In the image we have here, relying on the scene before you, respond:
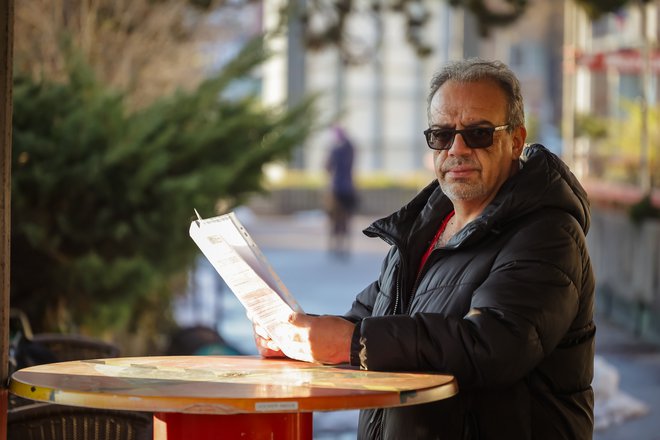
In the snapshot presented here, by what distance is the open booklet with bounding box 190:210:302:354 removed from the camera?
10.5ft

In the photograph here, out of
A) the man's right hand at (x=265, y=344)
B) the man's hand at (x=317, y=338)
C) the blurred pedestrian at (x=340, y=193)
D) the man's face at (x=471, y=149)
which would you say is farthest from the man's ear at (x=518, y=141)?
the blurred pedestrian at (x=340, y=193)

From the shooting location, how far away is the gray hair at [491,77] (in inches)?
128

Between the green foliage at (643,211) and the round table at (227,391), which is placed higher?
the green foliage at (643,211)

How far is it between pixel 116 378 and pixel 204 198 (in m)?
4.80

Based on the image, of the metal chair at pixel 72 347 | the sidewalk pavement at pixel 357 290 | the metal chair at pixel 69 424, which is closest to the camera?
the metal chair at pixel 69 424

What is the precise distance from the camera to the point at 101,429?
4.13 metres

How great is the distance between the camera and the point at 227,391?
111 inches

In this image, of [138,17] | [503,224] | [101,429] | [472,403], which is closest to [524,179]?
[503,224]

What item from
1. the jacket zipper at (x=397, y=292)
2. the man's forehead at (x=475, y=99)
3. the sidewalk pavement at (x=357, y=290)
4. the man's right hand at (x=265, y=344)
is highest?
the man's forehead at (x=475, y=99)

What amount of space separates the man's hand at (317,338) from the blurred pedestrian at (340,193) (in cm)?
1494

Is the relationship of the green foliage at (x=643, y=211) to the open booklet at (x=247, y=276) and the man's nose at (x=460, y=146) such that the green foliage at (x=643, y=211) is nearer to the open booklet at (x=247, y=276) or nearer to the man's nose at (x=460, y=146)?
the man's nose at (x=460, y=146)

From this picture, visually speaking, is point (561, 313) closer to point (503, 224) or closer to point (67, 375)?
point (503, 224)

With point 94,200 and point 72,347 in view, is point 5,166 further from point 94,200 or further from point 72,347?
point 94,200

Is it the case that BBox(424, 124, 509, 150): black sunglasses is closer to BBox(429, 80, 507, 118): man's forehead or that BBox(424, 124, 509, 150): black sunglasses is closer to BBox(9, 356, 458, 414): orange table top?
BBox(429, 80, 507, 118): man's forehead
